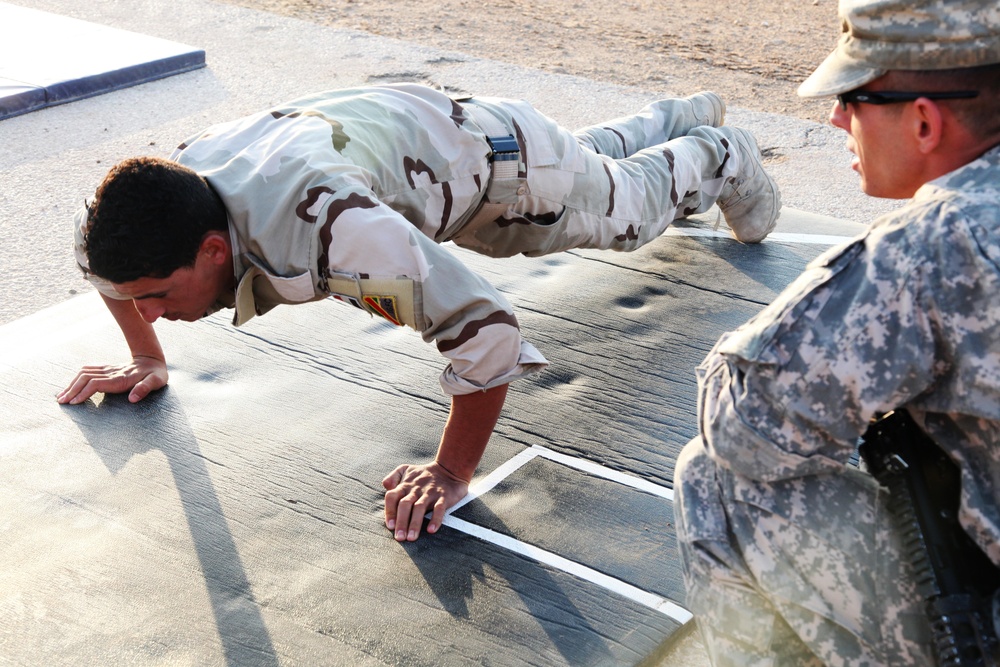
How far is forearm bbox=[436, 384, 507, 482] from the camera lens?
2.05 meters

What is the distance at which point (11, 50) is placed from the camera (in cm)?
566

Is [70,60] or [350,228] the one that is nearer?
[350,228]

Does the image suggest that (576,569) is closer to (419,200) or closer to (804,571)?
(804,571)

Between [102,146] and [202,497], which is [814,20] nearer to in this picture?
[102,146]

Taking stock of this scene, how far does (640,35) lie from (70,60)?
3357 millimetres

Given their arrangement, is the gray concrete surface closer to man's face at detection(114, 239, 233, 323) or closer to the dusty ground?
man's face at detection(114, 239, 233, 323)

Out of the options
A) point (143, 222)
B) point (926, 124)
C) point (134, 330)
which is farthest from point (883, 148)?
point (134, 330)

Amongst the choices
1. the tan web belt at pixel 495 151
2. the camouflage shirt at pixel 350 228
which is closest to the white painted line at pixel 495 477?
the camouflage shirt at pixel 350 228

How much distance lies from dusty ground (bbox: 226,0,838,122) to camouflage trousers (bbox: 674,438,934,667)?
4129 millimetres

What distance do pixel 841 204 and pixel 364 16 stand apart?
4082 mm

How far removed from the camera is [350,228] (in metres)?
1.92

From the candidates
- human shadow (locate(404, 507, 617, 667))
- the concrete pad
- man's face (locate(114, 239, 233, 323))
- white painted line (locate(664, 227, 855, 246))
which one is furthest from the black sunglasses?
the concrete pad

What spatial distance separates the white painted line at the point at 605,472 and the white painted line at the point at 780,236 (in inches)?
54.1

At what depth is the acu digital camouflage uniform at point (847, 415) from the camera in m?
1.15
